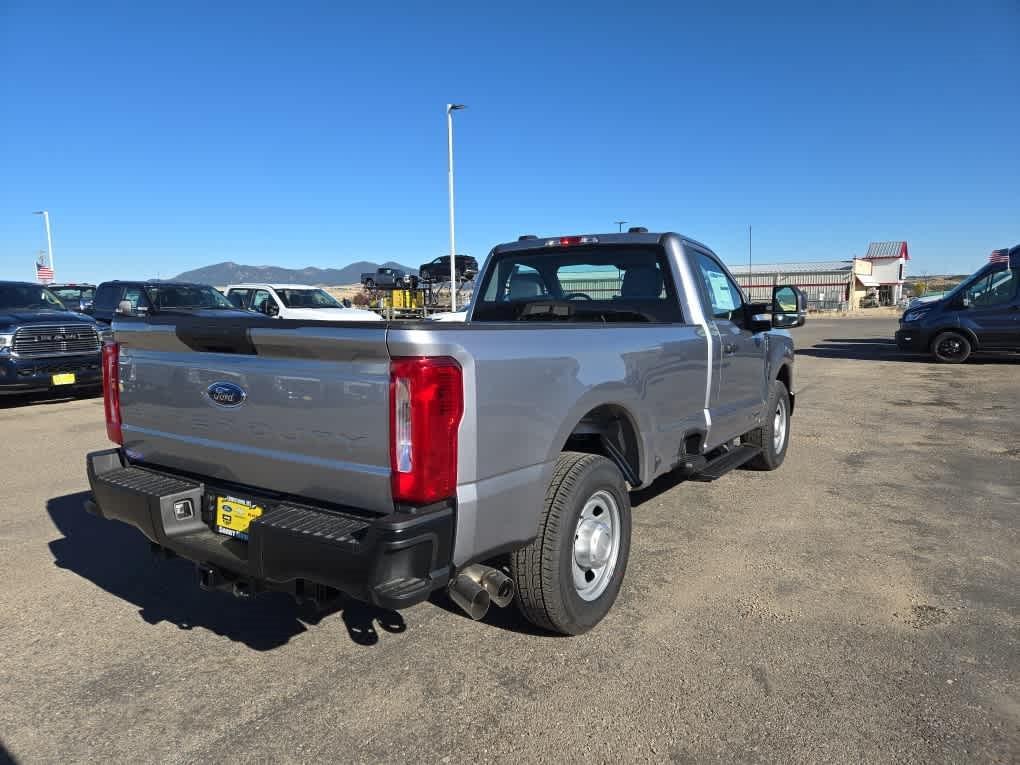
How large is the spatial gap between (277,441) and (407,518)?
0.69 meters

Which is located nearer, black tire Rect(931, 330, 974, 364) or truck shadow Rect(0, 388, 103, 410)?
truck shadow Rect(0, 388, 103, 410)

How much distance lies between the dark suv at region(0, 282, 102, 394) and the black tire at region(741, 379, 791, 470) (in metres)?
9.24

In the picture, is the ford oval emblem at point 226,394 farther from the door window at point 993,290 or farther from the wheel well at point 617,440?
the door window at point 993,290

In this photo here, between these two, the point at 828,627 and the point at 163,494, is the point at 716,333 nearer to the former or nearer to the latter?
the point at 828,627

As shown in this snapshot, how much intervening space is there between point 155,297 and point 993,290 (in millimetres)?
16703

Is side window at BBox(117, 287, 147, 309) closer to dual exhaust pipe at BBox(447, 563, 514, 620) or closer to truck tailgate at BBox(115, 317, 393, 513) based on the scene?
truck tailgate at BBox(115, 317, 393, 513)

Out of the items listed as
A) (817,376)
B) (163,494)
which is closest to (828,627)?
(163,494)

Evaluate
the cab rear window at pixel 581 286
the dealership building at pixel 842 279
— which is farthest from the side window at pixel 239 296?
the dealership building at pixel 842 279

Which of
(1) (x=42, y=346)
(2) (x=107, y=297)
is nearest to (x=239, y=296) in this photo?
(2) (x=107, y=297)

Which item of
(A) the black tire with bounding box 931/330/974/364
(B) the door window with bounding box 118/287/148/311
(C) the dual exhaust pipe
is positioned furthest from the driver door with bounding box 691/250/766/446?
(A) the black tire with bounding box 931/330/974/364

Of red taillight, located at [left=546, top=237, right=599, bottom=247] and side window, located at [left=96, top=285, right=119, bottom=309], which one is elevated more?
red taillight, located at [left=546, top=237, right=599, bottom=247]

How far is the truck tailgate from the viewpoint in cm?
242

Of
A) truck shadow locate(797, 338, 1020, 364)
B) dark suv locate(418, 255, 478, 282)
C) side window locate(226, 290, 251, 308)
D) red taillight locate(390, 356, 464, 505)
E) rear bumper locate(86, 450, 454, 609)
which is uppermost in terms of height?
dark suv locate(418, 255, 478, 282)

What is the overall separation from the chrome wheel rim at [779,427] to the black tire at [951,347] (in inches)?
455
